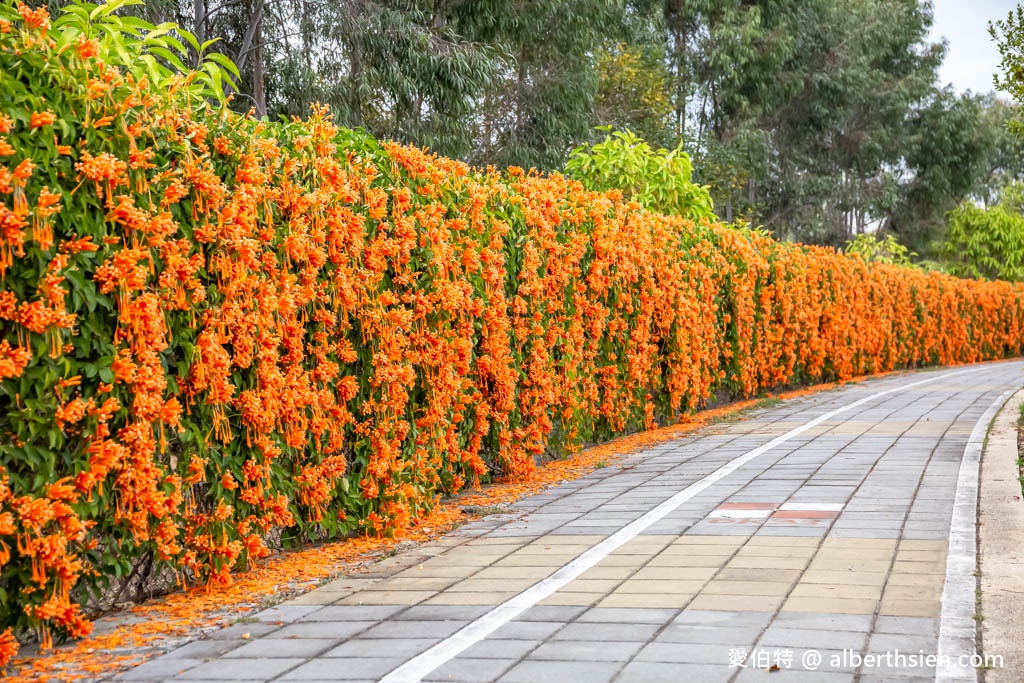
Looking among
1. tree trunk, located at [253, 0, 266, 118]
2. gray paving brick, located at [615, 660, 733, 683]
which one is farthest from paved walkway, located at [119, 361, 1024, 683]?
tree trunk, located at [253, 0, 266, 118]

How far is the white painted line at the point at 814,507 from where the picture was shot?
24.6ft

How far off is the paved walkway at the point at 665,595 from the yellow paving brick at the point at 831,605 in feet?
0.05

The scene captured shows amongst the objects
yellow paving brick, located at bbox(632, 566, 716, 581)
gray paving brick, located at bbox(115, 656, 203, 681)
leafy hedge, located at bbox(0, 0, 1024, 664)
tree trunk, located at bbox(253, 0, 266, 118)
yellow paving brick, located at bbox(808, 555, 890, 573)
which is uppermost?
tree trunk, located at bbox(253, 0, 266, 118)

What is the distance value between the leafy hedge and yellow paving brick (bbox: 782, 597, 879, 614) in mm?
2843

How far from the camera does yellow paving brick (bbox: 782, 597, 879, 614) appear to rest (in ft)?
16.2

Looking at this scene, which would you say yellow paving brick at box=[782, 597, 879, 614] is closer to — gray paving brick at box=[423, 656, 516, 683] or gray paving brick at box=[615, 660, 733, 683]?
gray paving brick at box=[615, 660, 733, 683]

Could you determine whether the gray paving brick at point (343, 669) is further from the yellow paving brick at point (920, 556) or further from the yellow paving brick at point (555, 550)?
the yellow paving brick at point (920, 556)

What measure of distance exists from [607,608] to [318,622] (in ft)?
4.47

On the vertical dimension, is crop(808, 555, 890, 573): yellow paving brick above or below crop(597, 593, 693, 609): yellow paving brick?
below

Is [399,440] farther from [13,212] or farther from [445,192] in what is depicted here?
[13,212]

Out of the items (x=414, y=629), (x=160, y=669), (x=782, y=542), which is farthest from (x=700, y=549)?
(x=160, y=669)

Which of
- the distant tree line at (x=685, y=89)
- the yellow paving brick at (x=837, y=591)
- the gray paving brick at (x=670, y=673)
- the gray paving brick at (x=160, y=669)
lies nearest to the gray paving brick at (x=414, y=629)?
the gray paving brick at (x=160, y=669)

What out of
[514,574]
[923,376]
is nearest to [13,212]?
[514,574]

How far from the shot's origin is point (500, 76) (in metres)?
22.2
